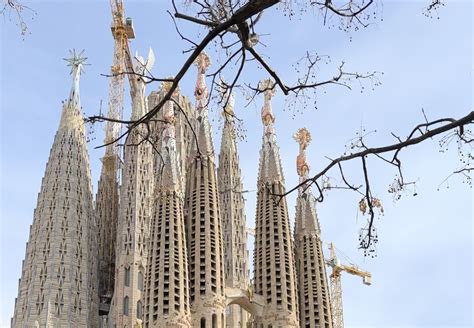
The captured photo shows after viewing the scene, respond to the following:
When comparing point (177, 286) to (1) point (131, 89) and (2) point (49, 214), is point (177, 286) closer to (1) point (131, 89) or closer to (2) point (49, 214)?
(2) point (49, 214)

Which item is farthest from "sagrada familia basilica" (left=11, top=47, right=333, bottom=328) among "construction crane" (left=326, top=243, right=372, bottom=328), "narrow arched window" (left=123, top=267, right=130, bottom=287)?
"construction crane" (left=326, top=243, right=372, bottom=328)

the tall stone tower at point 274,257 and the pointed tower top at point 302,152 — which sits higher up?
the pointed tower top at point 302,152

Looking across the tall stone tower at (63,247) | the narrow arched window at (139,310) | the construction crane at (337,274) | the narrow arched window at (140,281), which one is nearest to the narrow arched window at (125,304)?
the narrow arched window at (139,310)

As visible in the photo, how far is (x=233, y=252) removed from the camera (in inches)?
1853

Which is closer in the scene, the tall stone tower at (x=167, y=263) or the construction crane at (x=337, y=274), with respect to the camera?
the tall stone tower at (x=167, y=263)

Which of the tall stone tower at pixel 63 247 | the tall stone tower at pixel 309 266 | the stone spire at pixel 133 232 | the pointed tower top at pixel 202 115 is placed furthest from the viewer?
the stone spire at pixel 133 232

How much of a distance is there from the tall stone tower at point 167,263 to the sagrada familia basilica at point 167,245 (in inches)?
1.9

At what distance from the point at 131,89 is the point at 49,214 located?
646 inches

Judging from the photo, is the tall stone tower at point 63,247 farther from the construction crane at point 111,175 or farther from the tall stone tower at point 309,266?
the tall stone tower at point 309,266

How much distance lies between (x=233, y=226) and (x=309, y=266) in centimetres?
960

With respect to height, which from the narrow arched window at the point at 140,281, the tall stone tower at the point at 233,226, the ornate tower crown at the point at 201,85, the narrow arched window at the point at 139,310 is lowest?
the narrow arched window at the point at 139,310

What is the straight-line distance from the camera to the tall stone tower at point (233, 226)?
152 ft

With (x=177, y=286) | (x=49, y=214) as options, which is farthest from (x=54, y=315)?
(x=177, y=286)

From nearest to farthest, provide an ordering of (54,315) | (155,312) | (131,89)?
1. (155,312)
2. (54,315)
3. (131,89)
